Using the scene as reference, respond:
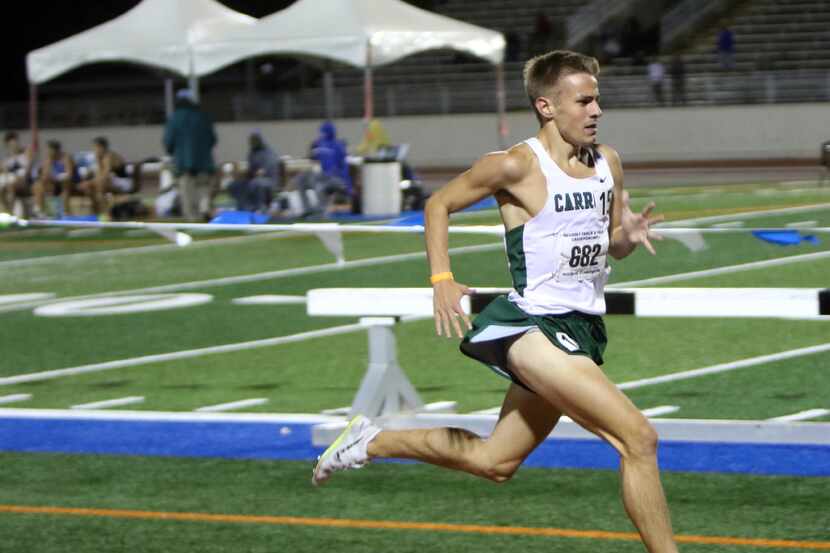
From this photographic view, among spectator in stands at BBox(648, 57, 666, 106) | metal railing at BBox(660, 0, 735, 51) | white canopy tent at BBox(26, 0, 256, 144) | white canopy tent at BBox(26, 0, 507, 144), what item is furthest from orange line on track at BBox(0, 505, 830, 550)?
metal railing at BBox(660, 0, 735, 51)

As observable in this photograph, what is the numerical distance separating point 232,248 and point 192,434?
11.1m

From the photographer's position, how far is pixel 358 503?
283 inches

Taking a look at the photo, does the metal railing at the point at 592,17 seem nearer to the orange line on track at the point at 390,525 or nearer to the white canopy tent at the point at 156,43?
the white canopy tent at the point at 156,43

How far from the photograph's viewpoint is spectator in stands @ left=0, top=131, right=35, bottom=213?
25.1 metres

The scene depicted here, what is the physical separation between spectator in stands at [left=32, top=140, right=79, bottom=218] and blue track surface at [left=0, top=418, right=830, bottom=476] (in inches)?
618

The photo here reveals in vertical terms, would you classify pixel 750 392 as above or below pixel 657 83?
below

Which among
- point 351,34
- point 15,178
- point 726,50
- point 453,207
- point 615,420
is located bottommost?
point 15,178

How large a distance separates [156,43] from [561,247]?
19689mm

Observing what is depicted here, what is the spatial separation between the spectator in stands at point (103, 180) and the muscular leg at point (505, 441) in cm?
1861

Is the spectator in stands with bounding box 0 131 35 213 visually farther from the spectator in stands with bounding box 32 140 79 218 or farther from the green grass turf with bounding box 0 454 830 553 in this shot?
the green grass turf with bounding box 0 454 830 553

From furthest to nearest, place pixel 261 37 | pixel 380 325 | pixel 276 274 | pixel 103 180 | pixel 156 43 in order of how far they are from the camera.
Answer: pixel 156 43
pixel 261 37
pixel 103 180
pixel 276 274
pixel 380 325

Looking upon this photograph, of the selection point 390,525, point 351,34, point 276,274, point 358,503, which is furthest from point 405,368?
point 351,34

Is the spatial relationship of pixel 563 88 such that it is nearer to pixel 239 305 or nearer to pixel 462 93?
pixel 239 305

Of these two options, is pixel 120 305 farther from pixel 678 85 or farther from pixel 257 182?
pixel 678 85
